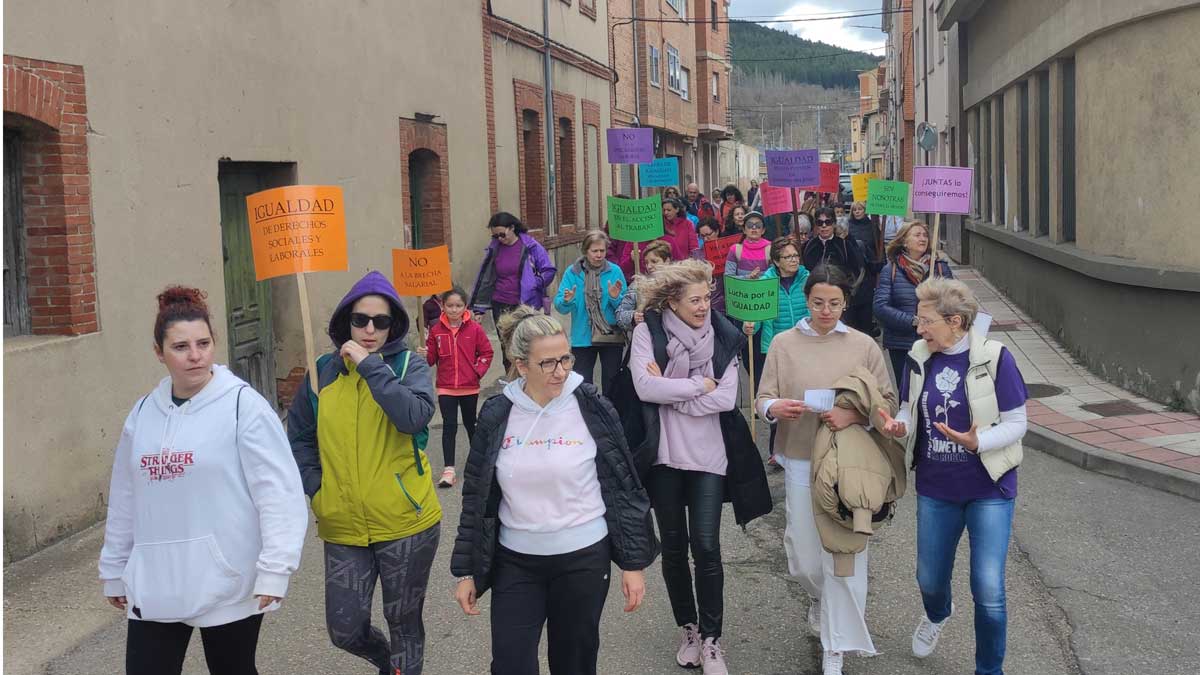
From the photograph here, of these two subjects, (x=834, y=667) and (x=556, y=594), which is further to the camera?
(x=834, y=667)

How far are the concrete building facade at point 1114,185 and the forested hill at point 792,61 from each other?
89.1 meters

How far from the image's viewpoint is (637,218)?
11.2 m

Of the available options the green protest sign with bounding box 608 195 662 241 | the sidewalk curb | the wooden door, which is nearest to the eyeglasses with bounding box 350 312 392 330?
the sidewalk curb

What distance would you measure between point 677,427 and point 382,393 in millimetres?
1355

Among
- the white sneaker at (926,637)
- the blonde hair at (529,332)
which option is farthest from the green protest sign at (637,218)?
the blonde hair at (529,332)

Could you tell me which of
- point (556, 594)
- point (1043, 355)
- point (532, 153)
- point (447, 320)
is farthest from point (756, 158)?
A: point (556, 594)

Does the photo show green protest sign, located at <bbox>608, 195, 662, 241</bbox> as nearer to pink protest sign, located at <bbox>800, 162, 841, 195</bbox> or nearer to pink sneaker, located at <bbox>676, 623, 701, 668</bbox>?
pink protest sign, located at <bbox>800, 162, 841, 195</bbox>

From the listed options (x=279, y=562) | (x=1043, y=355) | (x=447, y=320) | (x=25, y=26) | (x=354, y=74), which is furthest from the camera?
(x=1043, y=355)

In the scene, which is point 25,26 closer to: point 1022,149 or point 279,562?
point 279,562

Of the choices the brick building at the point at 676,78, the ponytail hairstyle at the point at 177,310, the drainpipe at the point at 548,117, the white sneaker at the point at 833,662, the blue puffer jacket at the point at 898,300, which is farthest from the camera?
the brick building at the point at 676,78

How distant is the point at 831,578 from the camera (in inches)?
192

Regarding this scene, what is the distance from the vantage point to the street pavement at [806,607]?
5207 millimetres

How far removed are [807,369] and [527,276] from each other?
6.02 m

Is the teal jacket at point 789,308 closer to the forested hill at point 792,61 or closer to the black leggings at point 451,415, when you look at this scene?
the black leggings at point 451,415
